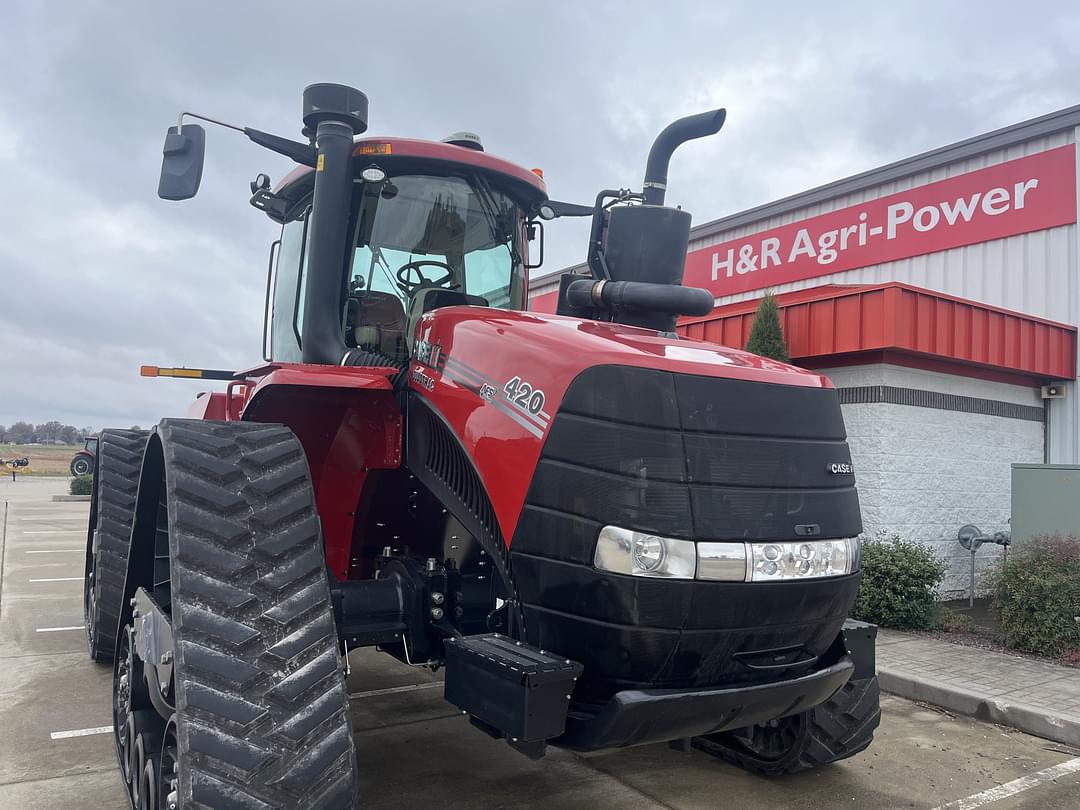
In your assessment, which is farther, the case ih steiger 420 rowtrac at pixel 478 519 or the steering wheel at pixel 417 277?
the steering wheel at pixel 417 277

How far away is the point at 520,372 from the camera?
2840 millimetres

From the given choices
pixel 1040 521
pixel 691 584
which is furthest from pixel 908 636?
pixel 691 584

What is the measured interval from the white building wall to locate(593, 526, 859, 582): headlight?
6.45 metres

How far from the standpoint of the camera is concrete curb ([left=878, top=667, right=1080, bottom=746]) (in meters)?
5.08

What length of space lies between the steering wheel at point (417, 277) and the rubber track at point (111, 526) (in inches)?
104

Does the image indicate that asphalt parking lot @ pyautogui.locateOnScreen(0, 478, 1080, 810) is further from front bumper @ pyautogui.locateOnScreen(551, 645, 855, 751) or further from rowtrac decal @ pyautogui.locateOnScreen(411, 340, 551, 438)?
rowtrac decal @ pyautogui.locateOnScreen(411, 340, 551, 438)

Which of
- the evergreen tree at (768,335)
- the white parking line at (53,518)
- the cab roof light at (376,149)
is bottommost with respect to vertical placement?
the white parking line at (53,518)

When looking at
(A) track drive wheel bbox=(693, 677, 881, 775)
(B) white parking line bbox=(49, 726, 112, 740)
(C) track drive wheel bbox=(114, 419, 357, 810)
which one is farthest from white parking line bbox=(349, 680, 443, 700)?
(C) track drive wheel bbox=(114, 419, 357, 810)

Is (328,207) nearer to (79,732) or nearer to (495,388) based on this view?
(495,388)

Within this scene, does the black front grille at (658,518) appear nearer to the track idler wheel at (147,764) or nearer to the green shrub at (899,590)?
the track idler wheel at (147,764)

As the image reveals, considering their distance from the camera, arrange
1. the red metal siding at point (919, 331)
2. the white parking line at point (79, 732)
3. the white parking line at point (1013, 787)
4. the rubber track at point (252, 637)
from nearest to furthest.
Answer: the rubber track at point (252, 637) → the white parking line at point (1013, 787) → the white parking line at point (79, 732) → the red metal siding at point (919, 331)

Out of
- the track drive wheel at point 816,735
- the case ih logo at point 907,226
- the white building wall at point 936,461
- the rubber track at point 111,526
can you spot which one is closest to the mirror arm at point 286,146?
the rubber track at point 111,526

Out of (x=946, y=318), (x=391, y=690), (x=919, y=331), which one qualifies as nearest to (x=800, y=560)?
(x=391, y=690)

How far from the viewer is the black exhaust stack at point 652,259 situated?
328 centimetres
